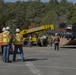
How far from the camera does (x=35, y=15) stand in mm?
143125

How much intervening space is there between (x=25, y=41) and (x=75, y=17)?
144 ft

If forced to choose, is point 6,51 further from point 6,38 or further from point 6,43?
Result: point 6,38

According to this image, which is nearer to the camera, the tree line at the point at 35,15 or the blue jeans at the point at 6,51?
the blue jeans at the point at 6,51

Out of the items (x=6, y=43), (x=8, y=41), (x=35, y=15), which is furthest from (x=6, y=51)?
(x=35, y=15)

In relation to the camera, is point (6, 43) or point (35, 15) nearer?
point (6, 43)

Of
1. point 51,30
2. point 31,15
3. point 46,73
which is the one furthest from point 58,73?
point 31,15

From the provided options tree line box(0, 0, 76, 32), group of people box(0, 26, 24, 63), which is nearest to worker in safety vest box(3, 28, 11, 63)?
group of people box(0, 26, 24, 63)

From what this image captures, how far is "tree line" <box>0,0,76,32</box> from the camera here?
3757 inches

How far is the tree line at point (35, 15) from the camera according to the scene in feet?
313

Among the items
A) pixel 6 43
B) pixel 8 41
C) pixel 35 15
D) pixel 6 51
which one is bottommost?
pixel 6 51

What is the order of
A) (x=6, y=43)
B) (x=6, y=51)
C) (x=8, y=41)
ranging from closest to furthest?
1. (x=8, y=41)
2. (x=6, y=43)
3. (x=6, y=51)

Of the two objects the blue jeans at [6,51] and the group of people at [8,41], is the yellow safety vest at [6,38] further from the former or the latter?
the blue jeans at [6,51]

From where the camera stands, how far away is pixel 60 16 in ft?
A: 383

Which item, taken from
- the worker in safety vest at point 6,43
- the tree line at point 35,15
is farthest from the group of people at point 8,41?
the tree line at point 35,15
